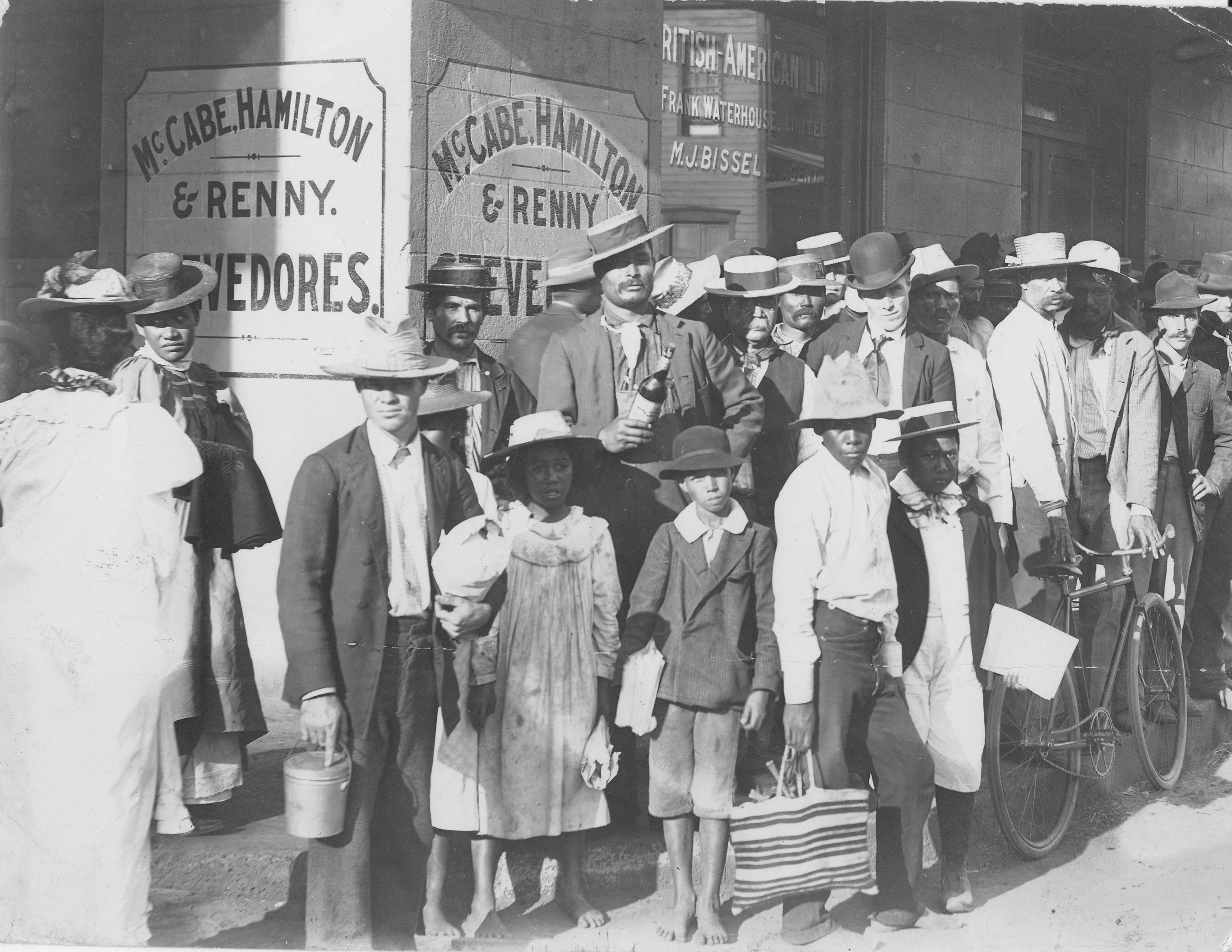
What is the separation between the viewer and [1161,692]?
6.28 m

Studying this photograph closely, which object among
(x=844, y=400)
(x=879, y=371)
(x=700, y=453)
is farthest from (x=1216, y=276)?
A: (x=700, y=453)

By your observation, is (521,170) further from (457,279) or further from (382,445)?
(382,445)

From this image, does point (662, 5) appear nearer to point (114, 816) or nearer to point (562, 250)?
point (562, 250)

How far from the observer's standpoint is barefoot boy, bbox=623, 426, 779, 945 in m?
4.60

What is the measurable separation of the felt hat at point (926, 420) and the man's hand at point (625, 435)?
0.97 metres

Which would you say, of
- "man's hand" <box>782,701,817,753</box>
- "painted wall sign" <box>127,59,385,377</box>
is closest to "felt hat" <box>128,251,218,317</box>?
"painted wall sign" <box>127,59,385,377</box>

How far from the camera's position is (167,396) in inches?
183

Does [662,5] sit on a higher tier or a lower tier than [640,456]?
higher

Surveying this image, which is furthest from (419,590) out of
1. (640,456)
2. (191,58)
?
(191,58)

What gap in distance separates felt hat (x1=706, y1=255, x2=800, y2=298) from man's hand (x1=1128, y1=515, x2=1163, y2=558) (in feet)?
6.44

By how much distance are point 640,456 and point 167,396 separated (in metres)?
1.66

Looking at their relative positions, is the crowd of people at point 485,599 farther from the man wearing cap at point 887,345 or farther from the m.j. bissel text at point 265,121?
the m.j. bissel text at point 265,121

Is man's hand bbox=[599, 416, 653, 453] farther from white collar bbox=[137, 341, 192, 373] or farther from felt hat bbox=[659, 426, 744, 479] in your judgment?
white collar bbox=[137, 341, 192, 373]

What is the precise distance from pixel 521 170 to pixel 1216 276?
3824mm
